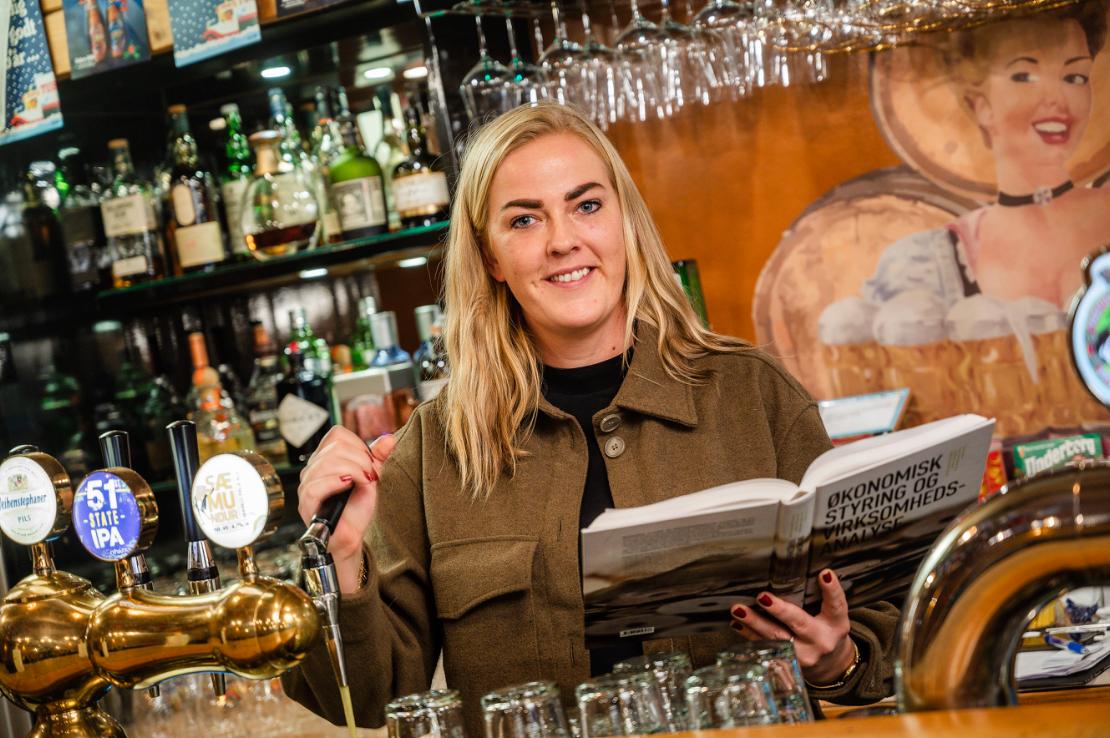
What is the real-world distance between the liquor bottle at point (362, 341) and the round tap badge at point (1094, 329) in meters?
2.47

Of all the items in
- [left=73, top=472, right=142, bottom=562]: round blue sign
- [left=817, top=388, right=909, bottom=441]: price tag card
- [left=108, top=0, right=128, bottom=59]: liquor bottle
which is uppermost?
[left=108, top=0, right=128, bottom=59]: liquor bottle

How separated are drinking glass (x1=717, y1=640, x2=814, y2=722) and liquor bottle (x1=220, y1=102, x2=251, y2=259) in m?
2.18

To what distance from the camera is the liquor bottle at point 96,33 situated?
2869 millimetres

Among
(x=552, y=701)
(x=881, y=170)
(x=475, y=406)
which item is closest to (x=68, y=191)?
(x=475, y=406)

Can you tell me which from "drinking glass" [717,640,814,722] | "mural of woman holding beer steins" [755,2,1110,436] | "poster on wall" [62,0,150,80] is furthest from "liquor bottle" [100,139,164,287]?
"drinking glass" [717,640,814,722]

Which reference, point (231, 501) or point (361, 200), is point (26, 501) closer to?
point (231, 501)

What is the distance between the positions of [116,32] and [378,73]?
62cm

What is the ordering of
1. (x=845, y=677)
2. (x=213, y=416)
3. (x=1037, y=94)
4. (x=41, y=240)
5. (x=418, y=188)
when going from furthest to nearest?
(x=41, y=240), (x=213, y=416), (x=418, y=188), (x=1037, y=94), (x=845, y=677)

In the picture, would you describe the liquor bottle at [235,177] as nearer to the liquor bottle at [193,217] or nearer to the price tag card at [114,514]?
the liquor bottle at [193,217]

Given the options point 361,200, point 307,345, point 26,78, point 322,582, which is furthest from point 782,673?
point 26,78

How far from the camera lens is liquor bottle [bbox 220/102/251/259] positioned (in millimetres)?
2939

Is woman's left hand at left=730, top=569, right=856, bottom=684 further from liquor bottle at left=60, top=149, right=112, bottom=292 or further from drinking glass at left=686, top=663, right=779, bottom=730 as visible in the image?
liquor bottle at left=60, top=149, right=112, bottom=292

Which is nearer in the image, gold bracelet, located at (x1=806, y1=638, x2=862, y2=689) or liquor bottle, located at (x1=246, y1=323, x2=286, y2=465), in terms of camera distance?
gold bracelet, located at (x1=806, y1=638, x2=862, y2=689)

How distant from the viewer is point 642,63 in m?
2.30
